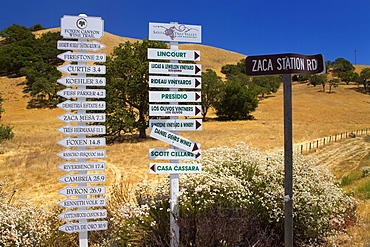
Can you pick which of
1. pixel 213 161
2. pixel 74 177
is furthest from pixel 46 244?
pixel 213 161

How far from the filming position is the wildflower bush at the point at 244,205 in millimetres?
4621

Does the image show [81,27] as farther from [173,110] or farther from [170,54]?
[173,110]

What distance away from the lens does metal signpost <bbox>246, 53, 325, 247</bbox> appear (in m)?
4.18

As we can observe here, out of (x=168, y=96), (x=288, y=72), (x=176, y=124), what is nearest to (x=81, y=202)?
(x=176, y=124)

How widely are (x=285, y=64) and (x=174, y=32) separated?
74.3 inches

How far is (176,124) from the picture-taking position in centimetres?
512

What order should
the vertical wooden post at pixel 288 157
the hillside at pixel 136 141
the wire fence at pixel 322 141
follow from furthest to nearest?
1. the wire fence at pixel 322 141
2. the hillside at pixel 136 141
3. the vertical wooden post at pixel 288 157

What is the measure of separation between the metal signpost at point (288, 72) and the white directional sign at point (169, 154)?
158 cm

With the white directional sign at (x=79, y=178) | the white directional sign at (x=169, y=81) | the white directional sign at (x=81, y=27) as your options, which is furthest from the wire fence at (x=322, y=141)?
the white directional sign at (x=81, y=27)

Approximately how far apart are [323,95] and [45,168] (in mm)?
62993

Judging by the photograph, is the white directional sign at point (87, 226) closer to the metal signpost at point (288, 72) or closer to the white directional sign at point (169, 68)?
the white directional sign at point (169, 68)

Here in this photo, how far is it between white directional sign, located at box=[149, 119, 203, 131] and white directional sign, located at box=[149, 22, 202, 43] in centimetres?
131

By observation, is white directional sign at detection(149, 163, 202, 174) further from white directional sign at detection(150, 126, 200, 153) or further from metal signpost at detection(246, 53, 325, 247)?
metal signpost at detection(246, 53, 325, 247)

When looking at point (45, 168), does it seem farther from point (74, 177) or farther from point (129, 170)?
point (74, 177)
